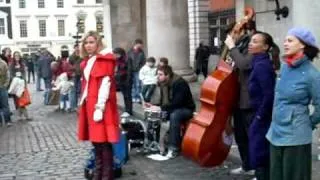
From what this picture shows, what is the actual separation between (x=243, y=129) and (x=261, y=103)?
126 centimetres

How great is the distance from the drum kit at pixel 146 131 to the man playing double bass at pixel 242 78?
2.32 metres

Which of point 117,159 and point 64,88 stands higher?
point 64,88

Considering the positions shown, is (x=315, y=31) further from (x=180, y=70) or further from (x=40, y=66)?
(x=40, y=66)

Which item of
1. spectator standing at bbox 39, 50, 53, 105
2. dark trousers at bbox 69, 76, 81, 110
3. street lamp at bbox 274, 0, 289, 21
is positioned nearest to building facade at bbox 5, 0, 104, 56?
spectator standing at bbox 39, 50, 53, 105

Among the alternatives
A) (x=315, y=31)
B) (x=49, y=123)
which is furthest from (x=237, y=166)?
(x=49, y=123)

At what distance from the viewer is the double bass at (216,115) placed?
7520 mm

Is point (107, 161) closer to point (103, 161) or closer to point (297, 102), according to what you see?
point (103, 161)

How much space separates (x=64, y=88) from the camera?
18766 millimetres

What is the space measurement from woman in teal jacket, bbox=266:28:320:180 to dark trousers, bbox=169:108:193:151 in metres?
4.23

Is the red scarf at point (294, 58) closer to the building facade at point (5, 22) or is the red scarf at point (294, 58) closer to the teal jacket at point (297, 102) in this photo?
the teal jacket at point (297, 102)

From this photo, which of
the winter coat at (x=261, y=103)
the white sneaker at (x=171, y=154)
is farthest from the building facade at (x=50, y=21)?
the winter coat at (x=261, y=103)

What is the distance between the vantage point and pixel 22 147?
11969 mm

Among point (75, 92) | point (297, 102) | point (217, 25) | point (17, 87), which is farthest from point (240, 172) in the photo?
point (217, 25)

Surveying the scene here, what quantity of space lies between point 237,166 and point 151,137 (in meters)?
1.78
